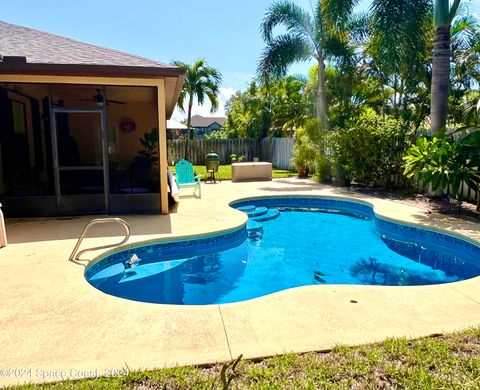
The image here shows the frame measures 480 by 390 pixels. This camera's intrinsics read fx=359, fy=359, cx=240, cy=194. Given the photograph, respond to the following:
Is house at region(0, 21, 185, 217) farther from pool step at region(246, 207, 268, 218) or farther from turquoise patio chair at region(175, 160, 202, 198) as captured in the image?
turquoise patio chair at region(175, 160, 202, 198)

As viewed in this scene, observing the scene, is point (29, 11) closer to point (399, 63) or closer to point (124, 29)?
point (124, 29)

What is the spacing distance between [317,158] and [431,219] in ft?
22.6

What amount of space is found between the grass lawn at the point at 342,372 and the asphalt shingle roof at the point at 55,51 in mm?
6044

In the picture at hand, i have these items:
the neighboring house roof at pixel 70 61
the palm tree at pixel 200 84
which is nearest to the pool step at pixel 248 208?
the neighboring house roof at pixel 70 61

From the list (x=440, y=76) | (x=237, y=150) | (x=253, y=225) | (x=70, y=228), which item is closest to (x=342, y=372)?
(x=70, y=228)

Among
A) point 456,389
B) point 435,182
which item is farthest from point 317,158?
point 456,389

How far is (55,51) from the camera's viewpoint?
7.50 metres

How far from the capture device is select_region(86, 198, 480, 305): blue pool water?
5.20m

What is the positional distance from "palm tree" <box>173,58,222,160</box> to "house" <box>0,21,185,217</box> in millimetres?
13961

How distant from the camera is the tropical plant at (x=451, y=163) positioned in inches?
303

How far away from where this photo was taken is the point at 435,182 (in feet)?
Answer: 25.8

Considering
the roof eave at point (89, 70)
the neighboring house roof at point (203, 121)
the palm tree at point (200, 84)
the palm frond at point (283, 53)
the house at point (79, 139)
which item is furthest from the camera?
the neighboring house roof at point (203, 121)

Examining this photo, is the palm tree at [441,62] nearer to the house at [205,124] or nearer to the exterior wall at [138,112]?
the exterior wall at [138,112]

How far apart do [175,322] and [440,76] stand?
9476 millimetres
